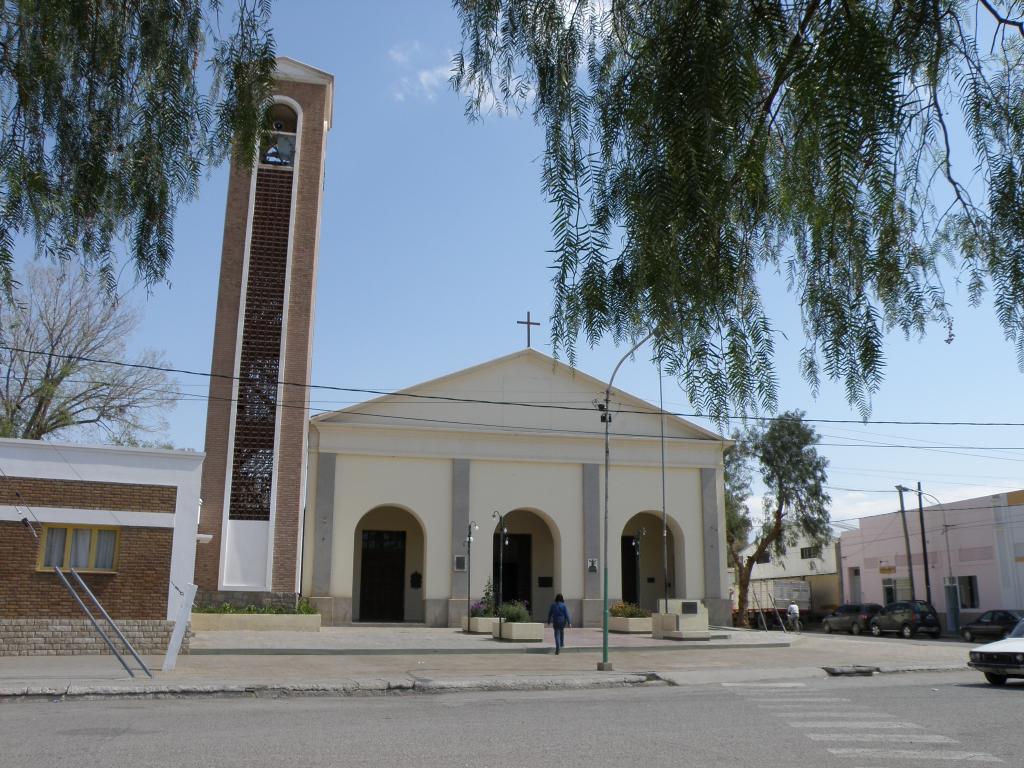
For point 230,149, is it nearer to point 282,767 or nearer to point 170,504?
point 282,767

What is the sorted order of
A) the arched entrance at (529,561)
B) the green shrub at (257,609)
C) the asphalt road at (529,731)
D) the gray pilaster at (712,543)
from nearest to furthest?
the asphalt road at (529,731) < the green shrub at (257,609) < the arched entrance at (529,561) < the gray pilaster at (712,543)

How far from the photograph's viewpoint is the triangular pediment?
34562mm

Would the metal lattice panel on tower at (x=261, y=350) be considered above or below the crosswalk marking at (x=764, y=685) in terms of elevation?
above

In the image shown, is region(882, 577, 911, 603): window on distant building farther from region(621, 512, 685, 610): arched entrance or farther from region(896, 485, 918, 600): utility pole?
region(621, 512, 685, 610): arched entrance

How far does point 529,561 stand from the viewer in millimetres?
37219

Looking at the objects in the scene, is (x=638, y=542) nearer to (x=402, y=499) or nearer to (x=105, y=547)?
(x=402, y=499)

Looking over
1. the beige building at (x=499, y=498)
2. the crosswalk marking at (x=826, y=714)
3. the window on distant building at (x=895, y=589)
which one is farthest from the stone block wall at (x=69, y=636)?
the window on distant building at (x=895, y=589)

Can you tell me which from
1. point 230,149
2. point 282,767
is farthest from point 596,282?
point 282,767

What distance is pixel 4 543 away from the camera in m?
19.0

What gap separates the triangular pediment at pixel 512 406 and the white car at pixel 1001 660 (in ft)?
59.9

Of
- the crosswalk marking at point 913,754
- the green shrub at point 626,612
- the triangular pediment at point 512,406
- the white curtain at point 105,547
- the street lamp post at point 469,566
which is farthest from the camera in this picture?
the triangular pediment at point 512,406

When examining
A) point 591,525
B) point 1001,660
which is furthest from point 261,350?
point 1001,660

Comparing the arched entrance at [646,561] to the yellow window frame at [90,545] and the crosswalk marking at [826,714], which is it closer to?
the yellow window frame at [90,545]

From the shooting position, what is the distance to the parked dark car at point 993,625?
112ft
